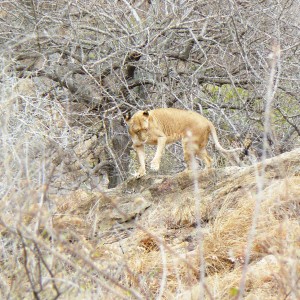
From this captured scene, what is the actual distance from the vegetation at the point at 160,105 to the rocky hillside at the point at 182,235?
2 cm

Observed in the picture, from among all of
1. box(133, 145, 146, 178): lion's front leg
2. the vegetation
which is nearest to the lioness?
box(133, 145, 146, 178): lion's front leg

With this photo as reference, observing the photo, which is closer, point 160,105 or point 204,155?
point 204,155

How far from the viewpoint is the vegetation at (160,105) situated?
611cm

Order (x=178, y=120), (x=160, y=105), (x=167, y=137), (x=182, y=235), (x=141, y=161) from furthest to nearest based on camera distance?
(x=160, y=105)
(x=167, y=137)
(x=178, y=120)
(x=141, y=161)
(x=182, y=235)

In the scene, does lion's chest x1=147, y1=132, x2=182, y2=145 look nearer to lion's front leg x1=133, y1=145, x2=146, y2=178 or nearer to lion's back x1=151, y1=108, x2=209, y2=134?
lion's back x1=151, y1=108, x2=209, y2=134

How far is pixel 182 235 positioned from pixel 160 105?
523 cm

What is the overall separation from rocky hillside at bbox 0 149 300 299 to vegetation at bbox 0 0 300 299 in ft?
0.06

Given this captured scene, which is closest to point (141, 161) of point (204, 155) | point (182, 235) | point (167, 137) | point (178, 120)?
point (167, 137)

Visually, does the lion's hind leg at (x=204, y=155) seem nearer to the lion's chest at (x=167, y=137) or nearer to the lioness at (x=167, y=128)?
the lioness at (x=167, y=128)

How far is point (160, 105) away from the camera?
39.4 ft

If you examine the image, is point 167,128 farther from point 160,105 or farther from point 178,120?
point 160,105

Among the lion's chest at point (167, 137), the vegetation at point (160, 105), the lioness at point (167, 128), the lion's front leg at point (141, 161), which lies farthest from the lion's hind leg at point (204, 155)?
the lion's front leg at point (141, 161)

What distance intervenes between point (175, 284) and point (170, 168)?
691 centimetres

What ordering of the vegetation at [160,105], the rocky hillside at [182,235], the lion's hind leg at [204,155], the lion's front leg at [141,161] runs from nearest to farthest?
the rocky hillside at [182,235]
the vegetation at [160,105]
the lion's front leg at [141,161]
the lion's hind leg at [204,155]
